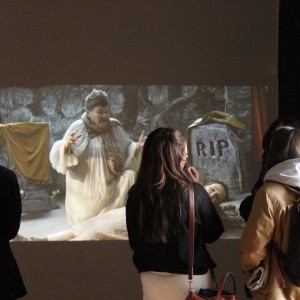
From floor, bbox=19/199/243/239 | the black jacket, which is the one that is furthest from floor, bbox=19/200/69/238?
the black jacket

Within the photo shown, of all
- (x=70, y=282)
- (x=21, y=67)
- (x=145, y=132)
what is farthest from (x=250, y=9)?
(x=70, y=282)

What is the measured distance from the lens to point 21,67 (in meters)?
5.27

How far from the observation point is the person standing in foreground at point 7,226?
3033 mm

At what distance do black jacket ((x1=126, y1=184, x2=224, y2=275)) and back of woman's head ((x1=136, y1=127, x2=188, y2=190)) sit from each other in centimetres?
9

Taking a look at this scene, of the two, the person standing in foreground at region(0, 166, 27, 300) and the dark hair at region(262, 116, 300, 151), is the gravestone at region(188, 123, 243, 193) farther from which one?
the person standing in foreground at region(0, 166, 27, 300)

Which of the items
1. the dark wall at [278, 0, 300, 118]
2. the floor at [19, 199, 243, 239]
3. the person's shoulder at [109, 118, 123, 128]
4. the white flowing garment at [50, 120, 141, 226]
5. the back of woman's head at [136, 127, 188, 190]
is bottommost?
the floor at [19, 199, 243, 239]

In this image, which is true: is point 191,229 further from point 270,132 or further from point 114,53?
point 114,53

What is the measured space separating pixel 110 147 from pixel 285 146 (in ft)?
8.87

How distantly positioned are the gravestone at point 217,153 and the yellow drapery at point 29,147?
1188mm

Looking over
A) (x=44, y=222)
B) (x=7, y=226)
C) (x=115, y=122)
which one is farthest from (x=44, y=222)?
(x=7, y=226)

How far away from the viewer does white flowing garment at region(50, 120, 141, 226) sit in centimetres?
528

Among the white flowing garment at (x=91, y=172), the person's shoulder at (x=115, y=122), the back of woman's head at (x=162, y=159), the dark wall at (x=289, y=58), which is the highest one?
the dark wall at (x=289, y=58)

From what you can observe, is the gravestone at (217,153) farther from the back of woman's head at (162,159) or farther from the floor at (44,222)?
the back of woman's head at (162,159)

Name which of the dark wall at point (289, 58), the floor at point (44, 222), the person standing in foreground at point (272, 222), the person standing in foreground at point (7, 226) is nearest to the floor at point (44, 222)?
the floor at point (44, 222)
